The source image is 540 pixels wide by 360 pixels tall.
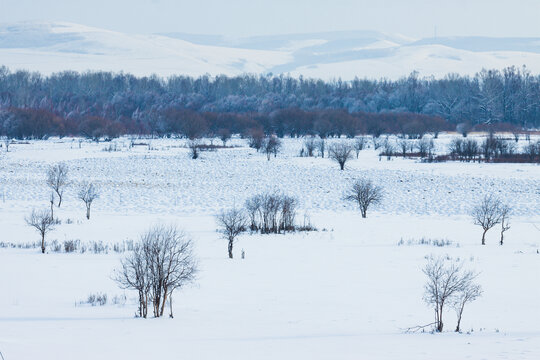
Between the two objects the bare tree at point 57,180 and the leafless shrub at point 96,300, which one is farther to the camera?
the bare tree at point 57,180

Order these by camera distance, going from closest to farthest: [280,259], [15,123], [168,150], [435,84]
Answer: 1. [280,259]
2. [168,150]
3. [15,123]
4. [435,84]

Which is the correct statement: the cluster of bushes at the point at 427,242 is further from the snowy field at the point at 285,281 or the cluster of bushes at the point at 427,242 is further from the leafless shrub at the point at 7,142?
the leafless shrub at the point at 7,142

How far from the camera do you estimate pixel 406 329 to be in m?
11.4

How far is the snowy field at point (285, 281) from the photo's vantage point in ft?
32.4

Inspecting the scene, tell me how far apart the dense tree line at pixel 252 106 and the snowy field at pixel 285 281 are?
3737 centimetres

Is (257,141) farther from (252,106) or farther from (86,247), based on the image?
(252,106)

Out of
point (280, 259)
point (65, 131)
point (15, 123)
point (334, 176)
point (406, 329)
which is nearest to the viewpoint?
point (406, 329)

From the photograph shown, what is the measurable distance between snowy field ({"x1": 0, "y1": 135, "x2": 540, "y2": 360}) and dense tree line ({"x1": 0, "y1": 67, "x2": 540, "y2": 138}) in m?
37.4

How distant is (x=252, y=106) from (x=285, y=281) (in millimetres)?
110903

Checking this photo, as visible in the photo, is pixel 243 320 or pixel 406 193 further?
pixel 406 193

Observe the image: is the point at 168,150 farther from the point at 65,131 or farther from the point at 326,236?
the point at 326,236

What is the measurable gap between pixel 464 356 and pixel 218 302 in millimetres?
5577

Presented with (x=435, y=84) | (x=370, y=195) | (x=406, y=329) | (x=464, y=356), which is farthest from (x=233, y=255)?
(x=435, y=84)

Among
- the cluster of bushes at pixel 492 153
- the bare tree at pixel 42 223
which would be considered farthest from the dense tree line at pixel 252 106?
the bare tree at pixel 42 223
